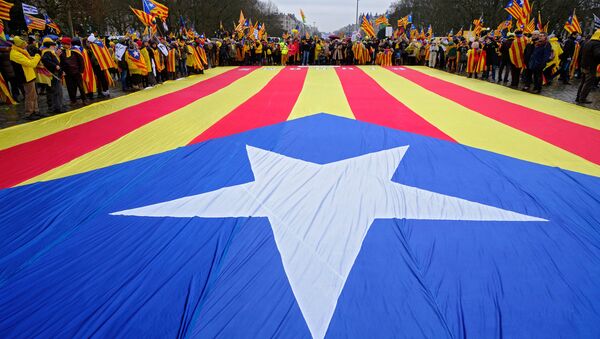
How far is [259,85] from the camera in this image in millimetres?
11352

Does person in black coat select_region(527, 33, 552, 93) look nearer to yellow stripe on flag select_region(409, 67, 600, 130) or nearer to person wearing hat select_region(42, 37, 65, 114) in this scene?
yellow stripe on flag select_region(409, 67, 600, 130)

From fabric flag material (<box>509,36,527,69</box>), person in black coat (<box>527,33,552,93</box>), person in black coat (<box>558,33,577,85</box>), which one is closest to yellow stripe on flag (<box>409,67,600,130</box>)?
person in black coat (<box>527,33,552,93</box>)

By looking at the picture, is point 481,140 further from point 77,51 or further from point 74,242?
point 77,51

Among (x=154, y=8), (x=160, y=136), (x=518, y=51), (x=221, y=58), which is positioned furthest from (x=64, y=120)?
(x=221, y=58)

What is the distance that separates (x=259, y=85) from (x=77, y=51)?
16.8 feet

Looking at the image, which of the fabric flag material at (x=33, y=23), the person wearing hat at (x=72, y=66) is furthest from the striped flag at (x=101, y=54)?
the fabric flag material at (x=33, y=23)

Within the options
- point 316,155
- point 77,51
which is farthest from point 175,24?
point 316,155

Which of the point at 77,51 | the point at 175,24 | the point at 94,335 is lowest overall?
the point at 94,335

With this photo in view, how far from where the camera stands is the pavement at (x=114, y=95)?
7.18 metres

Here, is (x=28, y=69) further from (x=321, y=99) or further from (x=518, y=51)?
(x=518, y=51)

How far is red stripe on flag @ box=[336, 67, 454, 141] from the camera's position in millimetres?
5984

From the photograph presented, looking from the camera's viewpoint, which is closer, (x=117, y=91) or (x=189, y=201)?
(x=189, y=201)

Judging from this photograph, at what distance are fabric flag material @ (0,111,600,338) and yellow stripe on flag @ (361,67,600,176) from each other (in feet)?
1.45

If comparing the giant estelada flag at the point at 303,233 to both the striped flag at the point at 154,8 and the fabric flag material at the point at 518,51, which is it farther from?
the striped flag at the point at 154,8
